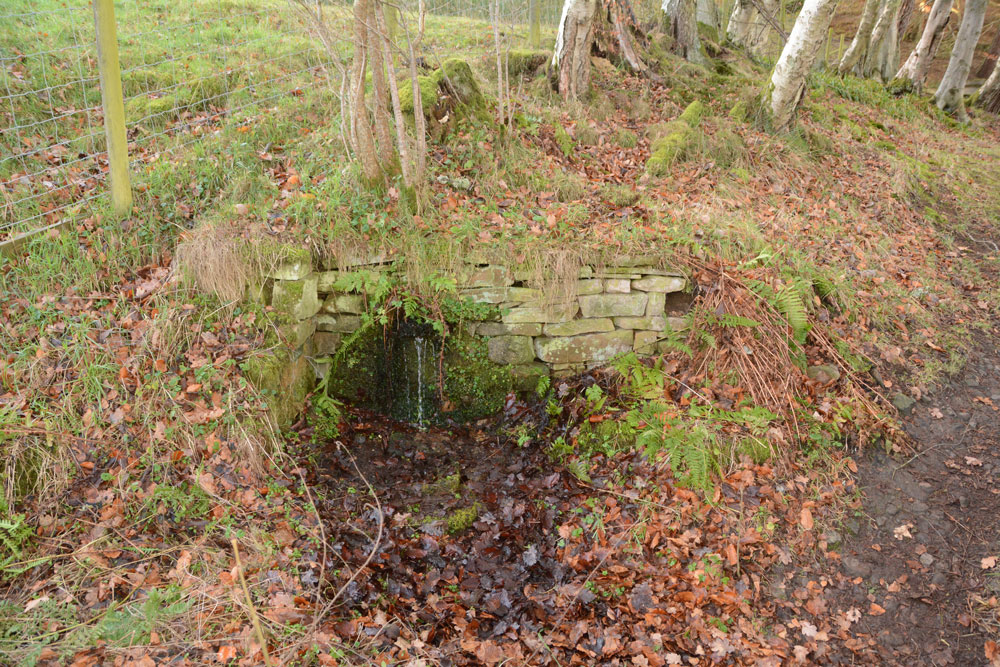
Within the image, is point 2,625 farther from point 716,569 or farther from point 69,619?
point 716,569

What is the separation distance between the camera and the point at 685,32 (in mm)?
9375

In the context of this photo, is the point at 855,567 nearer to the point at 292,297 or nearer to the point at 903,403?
the point at 903,403

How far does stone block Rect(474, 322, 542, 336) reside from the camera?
521 centimetres

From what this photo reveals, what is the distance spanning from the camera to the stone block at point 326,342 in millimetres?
5146

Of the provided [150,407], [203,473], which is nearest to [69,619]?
[203,473]

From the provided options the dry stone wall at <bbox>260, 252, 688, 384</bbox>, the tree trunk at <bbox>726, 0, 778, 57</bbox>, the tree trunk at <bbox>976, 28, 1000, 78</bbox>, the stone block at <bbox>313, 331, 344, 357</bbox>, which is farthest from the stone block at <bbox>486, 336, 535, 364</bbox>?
the tree trunk at <bbox>976, 28, 1000, 78</bbox>

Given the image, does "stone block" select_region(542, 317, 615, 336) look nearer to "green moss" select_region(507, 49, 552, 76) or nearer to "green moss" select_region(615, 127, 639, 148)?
"green moss" select_region(615, 127, 639, 148)

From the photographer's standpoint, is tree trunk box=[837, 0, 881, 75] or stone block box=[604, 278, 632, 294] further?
tree trunk box=[837, 0, 881, 75]

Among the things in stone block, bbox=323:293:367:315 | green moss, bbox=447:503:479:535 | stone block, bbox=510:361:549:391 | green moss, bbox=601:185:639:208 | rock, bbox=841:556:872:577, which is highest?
green moss, bbox=601:185:639:208

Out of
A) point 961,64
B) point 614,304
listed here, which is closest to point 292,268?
point 614,304

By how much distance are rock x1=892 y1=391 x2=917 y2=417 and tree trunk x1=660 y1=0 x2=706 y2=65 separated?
6542 millimetres

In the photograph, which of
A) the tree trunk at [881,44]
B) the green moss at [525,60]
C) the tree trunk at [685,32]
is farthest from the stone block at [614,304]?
the tree trunk at [881,44]

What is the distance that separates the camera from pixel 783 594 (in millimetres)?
3877

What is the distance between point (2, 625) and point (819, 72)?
1498cm
